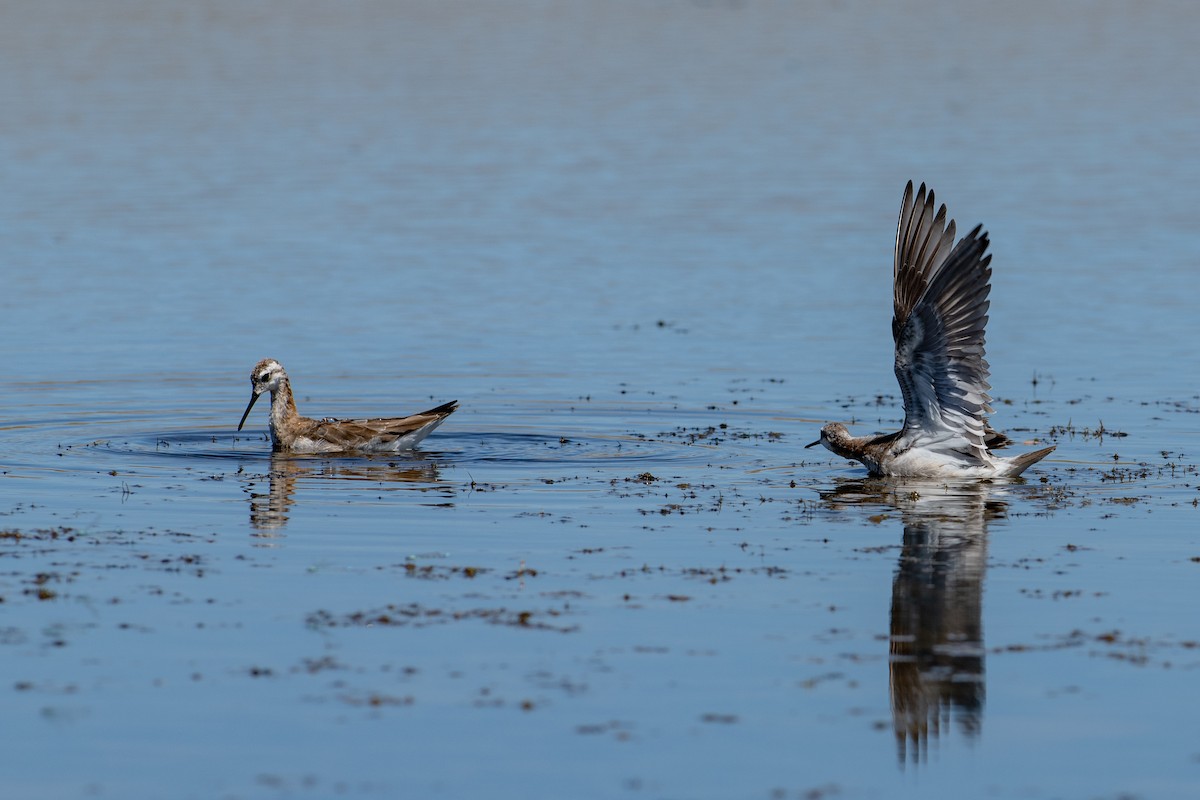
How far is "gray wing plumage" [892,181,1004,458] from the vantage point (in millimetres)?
16625

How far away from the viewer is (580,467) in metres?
18.1

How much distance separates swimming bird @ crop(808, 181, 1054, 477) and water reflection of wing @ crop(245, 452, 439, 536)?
400 centimetres

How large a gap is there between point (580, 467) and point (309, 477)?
2.54m

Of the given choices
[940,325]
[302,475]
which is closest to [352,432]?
[302,475]

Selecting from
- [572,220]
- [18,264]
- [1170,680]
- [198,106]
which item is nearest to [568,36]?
[198,106]

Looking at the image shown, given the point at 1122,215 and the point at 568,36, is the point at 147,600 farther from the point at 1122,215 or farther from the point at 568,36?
the point at 568,36

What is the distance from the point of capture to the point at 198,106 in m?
52.9

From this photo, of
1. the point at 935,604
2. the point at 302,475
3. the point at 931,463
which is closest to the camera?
the point at 935,604

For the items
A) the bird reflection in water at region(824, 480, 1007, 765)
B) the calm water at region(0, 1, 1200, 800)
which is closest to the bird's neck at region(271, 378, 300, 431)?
the calm water at region(0, 1, 1200, 800)

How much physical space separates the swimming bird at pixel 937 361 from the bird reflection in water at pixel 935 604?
259 mm

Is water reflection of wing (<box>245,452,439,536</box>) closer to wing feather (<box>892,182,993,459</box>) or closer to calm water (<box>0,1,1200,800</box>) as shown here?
calm water (<box>0,1,1200,800</box>)

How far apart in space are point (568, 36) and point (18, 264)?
47273 mm

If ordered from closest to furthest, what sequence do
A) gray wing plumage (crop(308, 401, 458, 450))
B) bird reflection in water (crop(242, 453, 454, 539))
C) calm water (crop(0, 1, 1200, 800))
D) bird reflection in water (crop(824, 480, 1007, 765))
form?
calm water (crop(0, 1, 1200, 800)) → bird reflection in water (crop(824, 480, 1007, 765)) → bird reflection in water (crop(242, 453, 454, 539)) → gray wing plumage (crop(308, 401, 458, 450))

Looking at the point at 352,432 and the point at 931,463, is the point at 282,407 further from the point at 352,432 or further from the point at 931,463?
the point at 931,463
